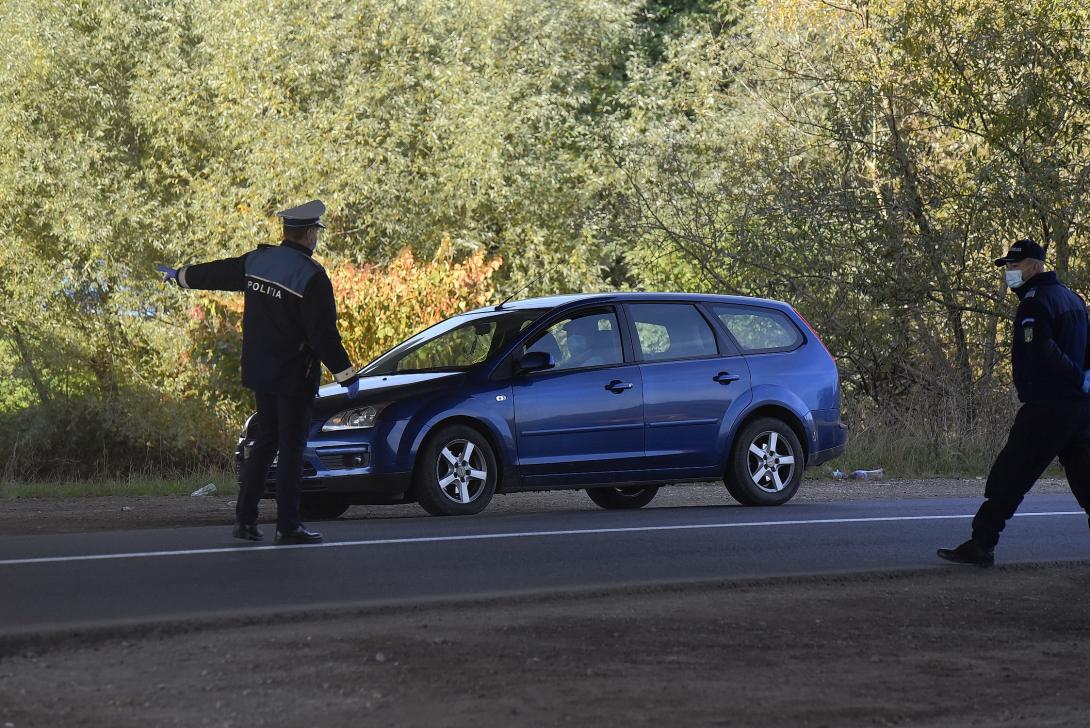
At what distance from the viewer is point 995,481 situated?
A: 10.1 metres

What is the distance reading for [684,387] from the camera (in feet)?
44.6

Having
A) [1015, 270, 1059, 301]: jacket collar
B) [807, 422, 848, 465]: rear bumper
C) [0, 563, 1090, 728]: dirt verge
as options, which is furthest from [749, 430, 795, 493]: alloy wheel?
[0, 563, 1090, 728]: dirt verge

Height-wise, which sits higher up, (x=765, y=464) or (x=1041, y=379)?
(x=1041, y=379)

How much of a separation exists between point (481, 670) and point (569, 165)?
32.8 meters

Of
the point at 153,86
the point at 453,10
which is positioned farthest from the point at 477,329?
the point at 453,10

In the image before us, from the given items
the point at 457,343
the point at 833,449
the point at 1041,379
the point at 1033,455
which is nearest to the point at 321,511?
the point at 457,343

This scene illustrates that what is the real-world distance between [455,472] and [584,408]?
1102 millimetres

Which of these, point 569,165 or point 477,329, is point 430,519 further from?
point 569,165

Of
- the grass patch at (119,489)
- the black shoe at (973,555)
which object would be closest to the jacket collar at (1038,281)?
the black shoe at (973,555)

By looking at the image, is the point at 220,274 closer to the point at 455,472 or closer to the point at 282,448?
the point at 282,448

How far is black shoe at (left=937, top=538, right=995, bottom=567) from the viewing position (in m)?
10.2

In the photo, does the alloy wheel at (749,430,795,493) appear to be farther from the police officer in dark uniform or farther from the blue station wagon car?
the police officer in dark uniform

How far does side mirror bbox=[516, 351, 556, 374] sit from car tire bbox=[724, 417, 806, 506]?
1834mm

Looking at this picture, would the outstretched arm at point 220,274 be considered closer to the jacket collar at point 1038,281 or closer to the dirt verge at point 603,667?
the dirt verge at point 603,667
